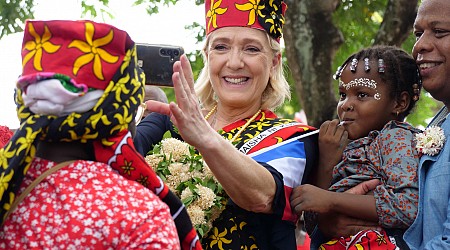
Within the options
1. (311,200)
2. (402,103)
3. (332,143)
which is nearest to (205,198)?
(311,200)

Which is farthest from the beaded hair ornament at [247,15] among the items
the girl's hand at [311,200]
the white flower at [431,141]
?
the white flower at [431,141]

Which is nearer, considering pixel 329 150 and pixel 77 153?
pixel 77 153

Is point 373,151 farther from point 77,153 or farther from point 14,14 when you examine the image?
point 14,14

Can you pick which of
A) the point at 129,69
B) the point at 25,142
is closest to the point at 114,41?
the point at 129,69

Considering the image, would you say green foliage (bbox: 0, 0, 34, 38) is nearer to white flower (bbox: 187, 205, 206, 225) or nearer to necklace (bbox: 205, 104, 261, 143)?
necklace (bbox: 205, 104, 261, 143)

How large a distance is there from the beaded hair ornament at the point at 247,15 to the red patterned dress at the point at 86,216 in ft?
6.72

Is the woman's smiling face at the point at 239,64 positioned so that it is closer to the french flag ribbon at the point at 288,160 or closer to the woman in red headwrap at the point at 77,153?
the french flag ribbon at the point at 288,160

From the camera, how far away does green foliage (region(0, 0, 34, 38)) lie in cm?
852

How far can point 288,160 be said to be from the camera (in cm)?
418

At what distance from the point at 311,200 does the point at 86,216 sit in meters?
1.64

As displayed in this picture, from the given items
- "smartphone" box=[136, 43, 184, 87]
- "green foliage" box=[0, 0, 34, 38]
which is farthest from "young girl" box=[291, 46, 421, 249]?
"green foliage" box=[0, 0, 34, 38]

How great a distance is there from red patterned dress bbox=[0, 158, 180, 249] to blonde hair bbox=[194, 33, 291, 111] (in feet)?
6.94

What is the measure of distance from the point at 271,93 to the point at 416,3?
4.47 meters

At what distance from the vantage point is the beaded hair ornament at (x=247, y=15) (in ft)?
15.0
